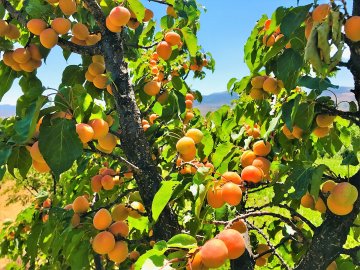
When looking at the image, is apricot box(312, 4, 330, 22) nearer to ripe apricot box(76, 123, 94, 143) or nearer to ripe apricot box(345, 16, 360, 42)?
ripe apricot box(345, 16, 360, 42)

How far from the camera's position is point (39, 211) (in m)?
2.61

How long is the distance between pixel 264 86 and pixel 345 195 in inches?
33.3

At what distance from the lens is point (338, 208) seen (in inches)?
58.2

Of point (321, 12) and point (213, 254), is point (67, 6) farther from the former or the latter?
point (213, 254)

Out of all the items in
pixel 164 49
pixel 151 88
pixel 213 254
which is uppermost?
pixel 164 49

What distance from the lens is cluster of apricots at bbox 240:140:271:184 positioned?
5.57 ft

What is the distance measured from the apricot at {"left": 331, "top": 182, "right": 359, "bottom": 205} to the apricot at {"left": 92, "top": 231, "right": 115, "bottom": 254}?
98 centimetres

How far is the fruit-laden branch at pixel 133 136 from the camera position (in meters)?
1.83

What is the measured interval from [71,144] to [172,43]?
3.93ft

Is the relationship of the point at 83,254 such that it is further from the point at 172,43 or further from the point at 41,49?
the point at 172,43

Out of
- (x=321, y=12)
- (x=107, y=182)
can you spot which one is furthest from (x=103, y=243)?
(x=321, y=12)

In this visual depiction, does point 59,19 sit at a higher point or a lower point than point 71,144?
higher

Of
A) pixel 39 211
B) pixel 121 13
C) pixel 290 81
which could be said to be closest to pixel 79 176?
pixel 39 211

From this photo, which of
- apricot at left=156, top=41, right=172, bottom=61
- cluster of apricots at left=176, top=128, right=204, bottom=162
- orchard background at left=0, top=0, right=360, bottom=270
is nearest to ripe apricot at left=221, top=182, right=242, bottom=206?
orchard background at left=0, top=0, right=360, bottom=270
